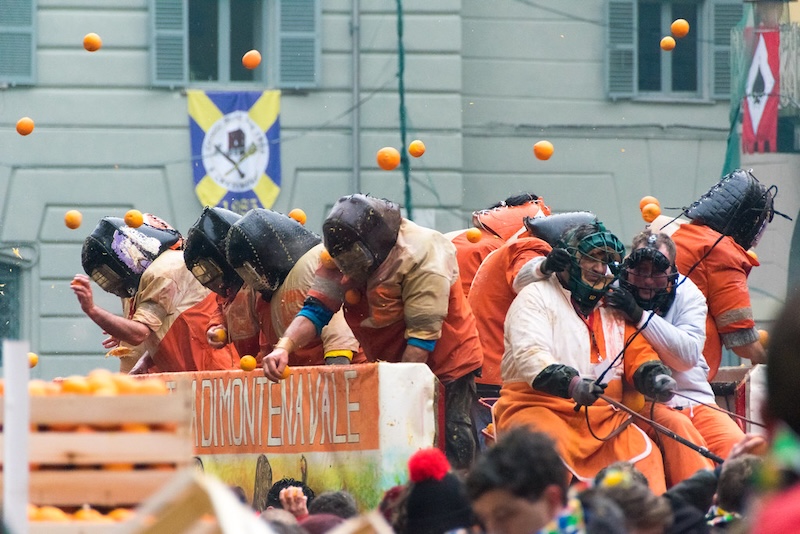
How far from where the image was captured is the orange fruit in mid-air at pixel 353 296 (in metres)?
7.92

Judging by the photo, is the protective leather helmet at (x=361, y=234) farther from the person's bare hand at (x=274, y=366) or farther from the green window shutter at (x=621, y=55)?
the green window shutter at (x=621, y=55)

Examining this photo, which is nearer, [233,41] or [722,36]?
[233,41]

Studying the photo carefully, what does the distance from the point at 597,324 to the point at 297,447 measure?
5.54ft

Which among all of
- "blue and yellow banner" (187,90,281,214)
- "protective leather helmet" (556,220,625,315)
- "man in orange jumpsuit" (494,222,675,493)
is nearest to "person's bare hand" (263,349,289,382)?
"man in orange jumpsuit" (494,222,675,493)

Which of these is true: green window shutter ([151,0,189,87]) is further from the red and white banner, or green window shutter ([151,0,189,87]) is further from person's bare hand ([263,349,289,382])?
person's bare hand ([263,349,289,382])

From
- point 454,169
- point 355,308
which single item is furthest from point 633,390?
point 454,169

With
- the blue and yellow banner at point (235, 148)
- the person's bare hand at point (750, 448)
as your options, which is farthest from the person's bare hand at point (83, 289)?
the blue and yellow banner at point (235, 148)

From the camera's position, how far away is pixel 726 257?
27.4 ft

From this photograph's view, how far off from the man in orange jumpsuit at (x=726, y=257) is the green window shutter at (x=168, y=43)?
1064 centimetres

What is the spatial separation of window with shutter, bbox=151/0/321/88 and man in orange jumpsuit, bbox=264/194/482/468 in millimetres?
10684

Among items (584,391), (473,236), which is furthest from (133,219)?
(584,391)

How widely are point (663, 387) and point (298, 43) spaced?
1219 cm

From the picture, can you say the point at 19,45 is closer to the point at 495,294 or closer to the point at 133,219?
the point at 133,219

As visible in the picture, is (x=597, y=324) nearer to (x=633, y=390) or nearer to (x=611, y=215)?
(x=633, y=390)
